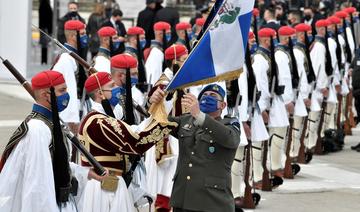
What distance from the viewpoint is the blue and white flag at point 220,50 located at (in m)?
9.18

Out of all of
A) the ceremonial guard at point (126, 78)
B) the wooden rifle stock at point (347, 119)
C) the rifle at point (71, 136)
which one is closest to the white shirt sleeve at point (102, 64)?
the ceremonial guard at point (126, 78)

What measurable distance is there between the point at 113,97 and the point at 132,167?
0.60 meters

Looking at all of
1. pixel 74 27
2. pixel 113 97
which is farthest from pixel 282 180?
pixel 113 97

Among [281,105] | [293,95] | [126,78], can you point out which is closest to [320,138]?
[293,95]

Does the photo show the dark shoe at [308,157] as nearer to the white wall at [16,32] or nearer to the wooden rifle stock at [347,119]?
the wooden rifle stock at [347,119]

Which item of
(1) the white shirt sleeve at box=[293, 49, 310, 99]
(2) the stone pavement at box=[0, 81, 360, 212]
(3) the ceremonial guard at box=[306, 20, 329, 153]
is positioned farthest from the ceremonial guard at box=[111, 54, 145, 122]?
(3) the ceremonial guard at box=[306, 20, 329, 153]

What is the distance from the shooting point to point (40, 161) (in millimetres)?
8281

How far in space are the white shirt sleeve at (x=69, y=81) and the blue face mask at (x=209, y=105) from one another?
501cm

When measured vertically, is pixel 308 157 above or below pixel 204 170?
below

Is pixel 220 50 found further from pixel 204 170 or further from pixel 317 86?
pixel 317 86

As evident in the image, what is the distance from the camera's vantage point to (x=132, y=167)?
9.55 metres

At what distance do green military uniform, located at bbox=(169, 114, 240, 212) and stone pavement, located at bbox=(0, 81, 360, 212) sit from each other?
4.32 m

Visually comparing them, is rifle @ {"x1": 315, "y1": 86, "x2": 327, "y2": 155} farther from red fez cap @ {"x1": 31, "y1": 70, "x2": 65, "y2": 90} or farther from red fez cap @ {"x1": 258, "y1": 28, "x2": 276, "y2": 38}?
red fez cap @ {"x1": 31, "y1": 70, "x2": 65, "y2": 90}

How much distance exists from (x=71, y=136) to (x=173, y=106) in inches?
127
